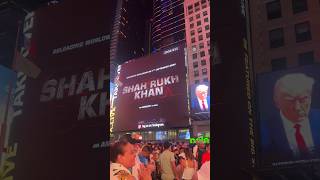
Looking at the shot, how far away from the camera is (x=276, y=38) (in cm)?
2225

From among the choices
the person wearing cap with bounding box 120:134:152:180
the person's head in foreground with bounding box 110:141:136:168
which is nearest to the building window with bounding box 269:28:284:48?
the person wearing cap with bounding box 120:134:152:180

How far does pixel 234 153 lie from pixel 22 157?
3248 millimetres

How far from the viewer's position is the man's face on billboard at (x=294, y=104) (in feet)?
53.0

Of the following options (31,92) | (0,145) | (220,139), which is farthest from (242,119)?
(0,145)

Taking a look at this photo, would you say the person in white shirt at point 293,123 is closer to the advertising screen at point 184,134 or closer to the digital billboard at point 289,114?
the digital billboard at point 289,114

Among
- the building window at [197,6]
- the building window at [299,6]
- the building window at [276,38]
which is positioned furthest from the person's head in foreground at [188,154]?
the building window at [197,6]

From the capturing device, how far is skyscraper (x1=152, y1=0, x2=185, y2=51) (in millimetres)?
71312

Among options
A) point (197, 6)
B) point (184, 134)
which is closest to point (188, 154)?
point (184, 134)

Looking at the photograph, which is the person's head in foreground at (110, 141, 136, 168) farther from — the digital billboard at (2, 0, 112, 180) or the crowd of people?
the digital billboard at (2, 0, 112, 180)

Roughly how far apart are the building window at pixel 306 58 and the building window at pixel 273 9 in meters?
3.08

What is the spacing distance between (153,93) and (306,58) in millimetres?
10833

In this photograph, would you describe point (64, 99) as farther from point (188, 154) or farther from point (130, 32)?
point (130, 32)

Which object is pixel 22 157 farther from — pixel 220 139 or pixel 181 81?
pixel 181 81

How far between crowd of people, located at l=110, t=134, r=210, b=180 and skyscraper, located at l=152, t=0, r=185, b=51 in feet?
178
